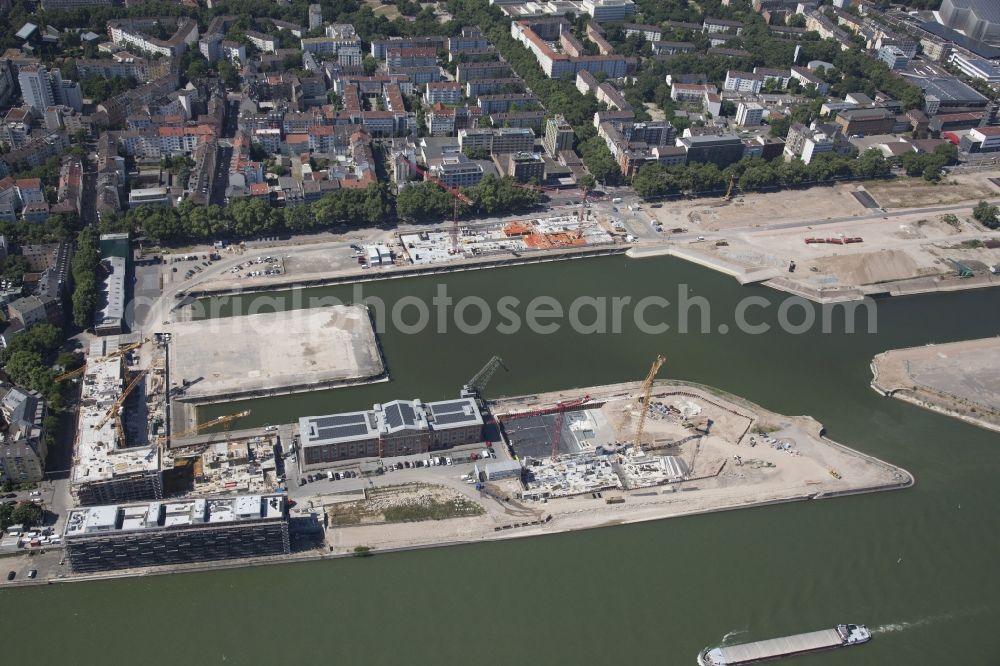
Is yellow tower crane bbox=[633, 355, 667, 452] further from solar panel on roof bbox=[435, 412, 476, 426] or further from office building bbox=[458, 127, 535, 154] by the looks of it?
office building bbox=[458, 127, 535, 154]

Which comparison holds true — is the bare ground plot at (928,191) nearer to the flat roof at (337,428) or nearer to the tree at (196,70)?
the flat roof at (337,428)

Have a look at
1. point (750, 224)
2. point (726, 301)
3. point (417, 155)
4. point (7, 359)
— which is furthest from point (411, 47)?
point (7, 359)

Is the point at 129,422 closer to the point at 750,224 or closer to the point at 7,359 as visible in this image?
the point at 7,359

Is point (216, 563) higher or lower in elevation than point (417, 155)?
lower

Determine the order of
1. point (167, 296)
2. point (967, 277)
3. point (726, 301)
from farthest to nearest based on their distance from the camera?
point (967, 277), point (726, 301), point (167, 296)

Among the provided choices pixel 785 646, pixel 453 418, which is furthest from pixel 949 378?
pixel 453 418

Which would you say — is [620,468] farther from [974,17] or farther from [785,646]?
[974,17]

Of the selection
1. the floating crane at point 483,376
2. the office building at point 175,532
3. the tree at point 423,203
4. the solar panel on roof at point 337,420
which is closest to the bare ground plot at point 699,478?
the floating crane at point 483,376
